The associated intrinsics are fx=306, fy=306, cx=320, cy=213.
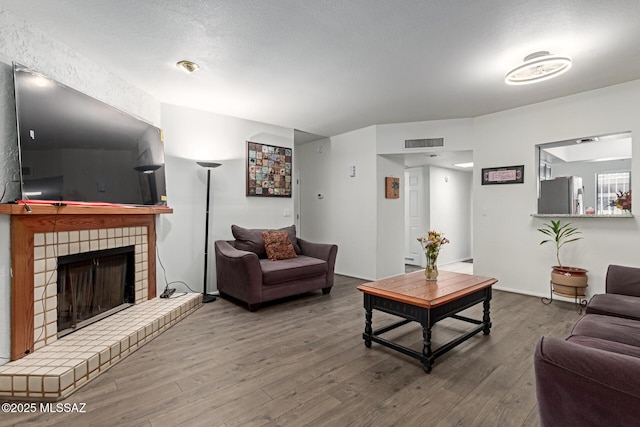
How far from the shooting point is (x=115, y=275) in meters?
3.00

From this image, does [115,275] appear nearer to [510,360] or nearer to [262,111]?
[262,111]

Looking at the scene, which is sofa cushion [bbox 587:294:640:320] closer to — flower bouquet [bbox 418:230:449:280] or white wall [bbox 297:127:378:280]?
flower bouquet [bbox 418:230:449:280]

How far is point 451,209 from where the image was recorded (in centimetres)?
691

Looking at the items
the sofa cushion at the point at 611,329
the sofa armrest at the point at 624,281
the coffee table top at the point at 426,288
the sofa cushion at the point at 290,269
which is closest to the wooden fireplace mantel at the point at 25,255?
the sofa cushion at the point at 290,269

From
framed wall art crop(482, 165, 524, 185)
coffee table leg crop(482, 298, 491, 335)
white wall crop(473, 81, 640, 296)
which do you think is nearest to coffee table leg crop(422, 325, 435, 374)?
coffee table leg crop(482, 298, 491, 335)

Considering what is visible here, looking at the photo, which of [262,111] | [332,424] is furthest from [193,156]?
[332,424]

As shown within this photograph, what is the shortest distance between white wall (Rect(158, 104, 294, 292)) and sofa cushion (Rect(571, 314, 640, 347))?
12.5 ft

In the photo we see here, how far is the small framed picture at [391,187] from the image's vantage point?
5.11 meters

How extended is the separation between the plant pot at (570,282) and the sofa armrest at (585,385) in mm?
3086

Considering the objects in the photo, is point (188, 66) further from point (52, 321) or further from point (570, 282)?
point (570, 282)

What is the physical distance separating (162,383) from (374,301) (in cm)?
160

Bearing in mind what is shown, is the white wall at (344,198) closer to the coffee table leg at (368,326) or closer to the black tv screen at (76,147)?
the coffee table leg at (368,326)

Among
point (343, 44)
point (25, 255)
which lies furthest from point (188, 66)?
point (25, 255)

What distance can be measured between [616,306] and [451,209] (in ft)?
16.5
